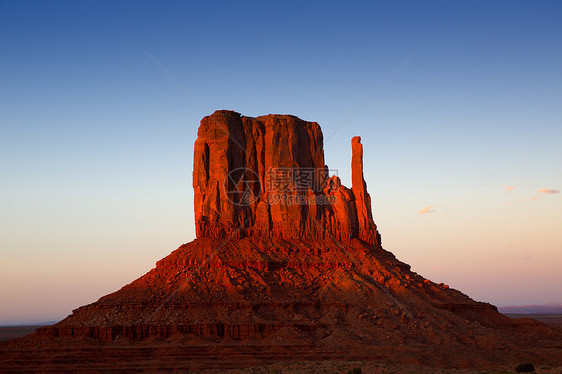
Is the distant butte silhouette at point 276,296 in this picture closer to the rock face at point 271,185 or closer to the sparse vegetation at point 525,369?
the rock face at point 271,185

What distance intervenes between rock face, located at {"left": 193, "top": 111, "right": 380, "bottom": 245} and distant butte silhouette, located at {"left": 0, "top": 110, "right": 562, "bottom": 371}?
15cm

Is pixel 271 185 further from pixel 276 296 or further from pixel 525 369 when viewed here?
pixel 525 369

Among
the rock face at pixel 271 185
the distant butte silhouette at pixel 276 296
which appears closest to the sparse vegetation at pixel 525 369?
the distant butte silhouette at pixel 276 296

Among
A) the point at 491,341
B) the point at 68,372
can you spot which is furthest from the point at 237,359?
the point at 491,341

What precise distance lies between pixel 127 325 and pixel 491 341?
3916cm

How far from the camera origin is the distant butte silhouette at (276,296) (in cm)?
6981

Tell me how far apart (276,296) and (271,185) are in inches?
727

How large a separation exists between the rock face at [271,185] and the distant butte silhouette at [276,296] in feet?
0.49

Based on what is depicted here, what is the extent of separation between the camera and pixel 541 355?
70375 mm

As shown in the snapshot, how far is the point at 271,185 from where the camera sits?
93.4 meters

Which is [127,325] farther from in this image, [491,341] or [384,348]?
[491,341]

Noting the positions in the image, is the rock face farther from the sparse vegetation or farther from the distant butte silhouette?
the sparse vegetation

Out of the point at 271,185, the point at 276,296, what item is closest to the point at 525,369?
the point at 276,296

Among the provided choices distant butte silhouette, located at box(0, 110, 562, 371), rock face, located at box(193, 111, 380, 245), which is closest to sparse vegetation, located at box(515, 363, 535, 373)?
distant butte silhouette, located at box(0, 110, 562, 371)
